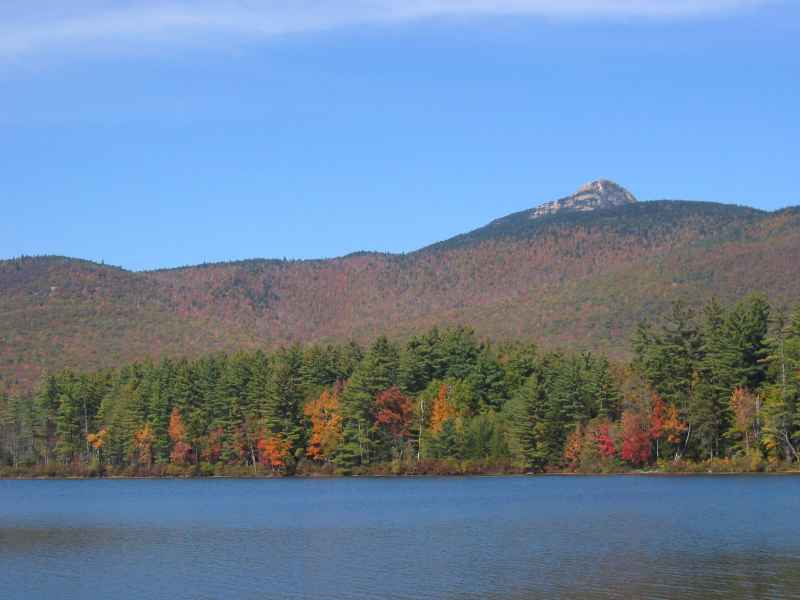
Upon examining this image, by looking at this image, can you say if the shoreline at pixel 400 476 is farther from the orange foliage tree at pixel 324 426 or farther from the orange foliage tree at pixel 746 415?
the orange foliage tree at pixel 746 415

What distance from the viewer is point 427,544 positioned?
4794 cm

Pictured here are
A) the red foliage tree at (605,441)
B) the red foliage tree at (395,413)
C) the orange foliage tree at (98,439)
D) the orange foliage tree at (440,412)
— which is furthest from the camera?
the orange foliage tree at (98,439)

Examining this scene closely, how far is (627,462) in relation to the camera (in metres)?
96.4

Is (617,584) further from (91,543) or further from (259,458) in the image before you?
(259,458)

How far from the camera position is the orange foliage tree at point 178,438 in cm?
11850

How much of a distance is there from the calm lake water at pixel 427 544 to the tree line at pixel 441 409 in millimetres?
13976

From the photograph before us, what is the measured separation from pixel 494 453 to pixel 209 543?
54009 millimetres

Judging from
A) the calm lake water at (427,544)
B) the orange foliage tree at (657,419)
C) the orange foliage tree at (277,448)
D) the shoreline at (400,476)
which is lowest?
the shoreline at (400,476)

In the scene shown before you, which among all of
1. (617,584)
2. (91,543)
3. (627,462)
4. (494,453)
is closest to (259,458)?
(494,453)

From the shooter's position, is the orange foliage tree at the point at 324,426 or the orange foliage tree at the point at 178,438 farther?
the orange foliage tree at the point at 178,438

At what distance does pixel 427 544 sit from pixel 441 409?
193 ft

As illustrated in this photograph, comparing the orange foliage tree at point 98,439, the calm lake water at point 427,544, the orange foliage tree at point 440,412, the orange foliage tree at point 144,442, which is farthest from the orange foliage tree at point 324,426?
the calm lake water at point 427,544

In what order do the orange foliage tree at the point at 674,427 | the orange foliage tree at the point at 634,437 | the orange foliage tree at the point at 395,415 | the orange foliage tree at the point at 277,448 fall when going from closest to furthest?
the orange foliage tree at the point at 634,437 < the orange foliage tree at the point at 674,427 < the orange foliage tree at the point at 395,415 < the orange foliage tree at the point at 277,448

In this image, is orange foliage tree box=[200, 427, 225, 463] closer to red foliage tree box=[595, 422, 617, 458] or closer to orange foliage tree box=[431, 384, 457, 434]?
orange foliage tree box=[431, 384, 457, 434]
